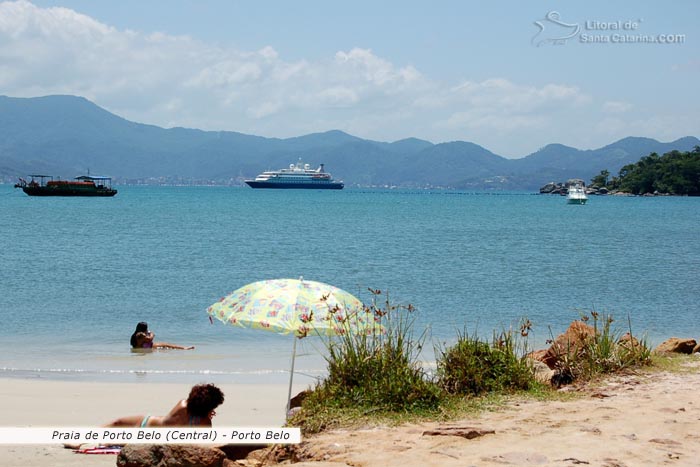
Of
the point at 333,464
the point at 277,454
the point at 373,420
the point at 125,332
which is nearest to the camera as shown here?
Answer: the point at 333,464

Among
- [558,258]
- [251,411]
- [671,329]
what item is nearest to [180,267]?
[558,258]

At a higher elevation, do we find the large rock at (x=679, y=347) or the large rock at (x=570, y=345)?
the large rock at (x=570, y=345)

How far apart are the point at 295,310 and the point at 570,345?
9.37 ft

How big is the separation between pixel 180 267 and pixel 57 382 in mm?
15477

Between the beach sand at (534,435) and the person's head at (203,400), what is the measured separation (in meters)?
0.72

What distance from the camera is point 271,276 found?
24.0 meters

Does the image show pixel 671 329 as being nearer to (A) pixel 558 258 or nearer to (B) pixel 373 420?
(B) pixel 373 420

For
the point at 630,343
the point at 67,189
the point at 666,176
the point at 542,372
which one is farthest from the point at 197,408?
the point at 666,176

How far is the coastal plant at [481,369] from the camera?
22.8 ft

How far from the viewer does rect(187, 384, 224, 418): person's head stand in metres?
6.27

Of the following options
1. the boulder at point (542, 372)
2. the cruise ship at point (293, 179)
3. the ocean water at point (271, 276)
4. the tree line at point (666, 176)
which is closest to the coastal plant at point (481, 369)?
the boulder at point (542, 372)

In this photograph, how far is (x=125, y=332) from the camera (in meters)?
14.3

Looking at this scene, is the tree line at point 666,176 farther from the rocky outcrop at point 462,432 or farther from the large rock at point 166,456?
the large rock at point 166,456

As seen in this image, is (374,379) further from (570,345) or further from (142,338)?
(142,338)
